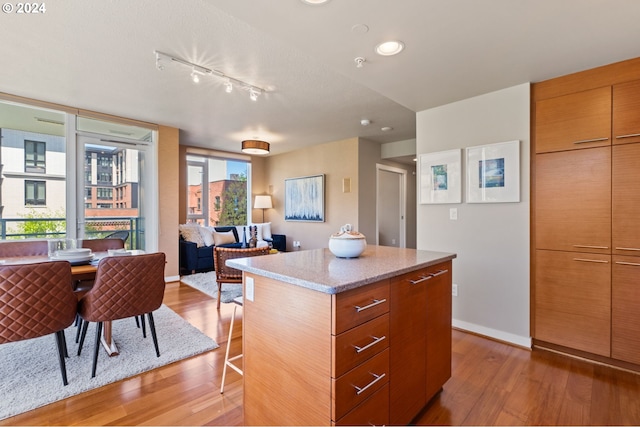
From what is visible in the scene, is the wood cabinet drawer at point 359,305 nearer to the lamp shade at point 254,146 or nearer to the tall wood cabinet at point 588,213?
the tall wood cabinet at point 588,213

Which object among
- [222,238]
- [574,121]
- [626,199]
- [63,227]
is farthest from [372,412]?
[222,238]

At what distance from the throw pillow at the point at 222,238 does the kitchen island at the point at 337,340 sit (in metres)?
4.36

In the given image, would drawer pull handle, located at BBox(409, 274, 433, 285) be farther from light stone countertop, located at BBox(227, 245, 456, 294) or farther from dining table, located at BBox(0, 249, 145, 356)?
dining table, located at BBox(0, 249, 145, 356)

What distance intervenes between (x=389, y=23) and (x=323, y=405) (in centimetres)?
205

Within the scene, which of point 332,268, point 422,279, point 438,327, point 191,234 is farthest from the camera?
point 191,234

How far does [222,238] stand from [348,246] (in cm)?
461

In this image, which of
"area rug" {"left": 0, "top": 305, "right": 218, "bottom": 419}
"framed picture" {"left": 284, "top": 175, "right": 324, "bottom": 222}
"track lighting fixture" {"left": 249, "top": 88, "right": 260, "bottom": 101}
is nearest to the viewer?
"area rug" {"left": 0, "top": 305, "right": 218, "bottom": 419}

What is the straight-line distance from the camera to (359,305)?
1193 millimetres

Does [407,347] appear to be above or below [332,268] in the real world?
below

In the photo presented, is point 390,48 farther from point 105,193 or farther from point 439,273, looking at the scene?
point 105,193

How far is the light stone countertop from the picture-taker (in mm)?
1147

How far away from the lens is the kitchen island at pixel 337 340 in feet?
3.65

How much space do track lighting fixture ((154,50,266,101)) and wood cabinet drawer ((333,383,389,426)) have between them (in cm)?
293

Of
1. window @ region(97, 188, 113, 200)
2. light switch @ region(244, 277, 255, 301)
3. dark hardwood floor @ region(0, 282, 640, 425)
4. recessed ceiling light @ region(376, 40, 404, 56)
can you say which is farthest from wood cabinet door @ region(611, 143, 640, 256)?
window @ region(97, 188, 113, 200)
